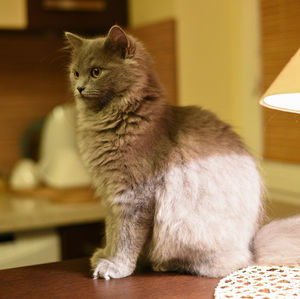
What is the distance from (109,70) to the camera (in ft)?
3.21

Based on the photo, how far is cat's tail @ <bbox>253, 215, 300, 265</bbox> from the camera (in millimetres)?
1002

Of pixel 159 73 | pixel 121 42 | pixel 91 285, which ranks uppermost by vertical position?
pixel 121 42

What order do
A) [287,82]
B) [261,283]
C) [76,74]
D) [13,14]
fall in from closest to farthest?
[287,82], [261,283], [76,74], [13,14]

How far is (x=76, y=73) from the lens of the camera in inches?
40.6

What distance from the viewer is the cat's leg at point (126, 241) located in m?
0.97

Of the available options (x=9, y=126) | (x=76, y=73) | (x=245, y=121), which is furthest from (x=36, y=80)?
(x=76, y=73)

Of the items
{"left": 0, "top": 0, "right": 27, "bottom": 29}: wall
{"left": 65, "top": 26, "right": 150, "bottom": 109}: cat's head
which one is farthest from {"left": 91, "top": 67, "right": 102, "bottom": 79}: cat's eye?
{"left": 0, "top": 0, "right": 27, "bottom": 29}: wall

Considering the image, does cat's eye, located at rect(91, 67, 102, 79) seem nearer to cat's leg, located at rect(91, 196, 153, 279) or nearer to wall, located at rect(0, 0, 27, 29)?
cat's leg, located at rect(91, 196, 153, 279)

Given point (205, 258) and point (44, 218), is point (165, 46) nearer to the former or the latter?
point (44, 218)

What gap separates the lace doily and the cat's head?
0.42m

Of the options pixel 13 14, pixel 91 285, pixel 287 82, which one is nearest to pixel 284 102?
pixel 287 82

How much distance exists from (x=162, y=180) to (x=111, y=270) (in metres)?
0.21

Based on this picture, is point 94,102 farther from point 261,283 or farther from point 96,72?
point 261,283

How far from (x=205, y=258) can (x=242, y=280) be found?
0.09 metres
